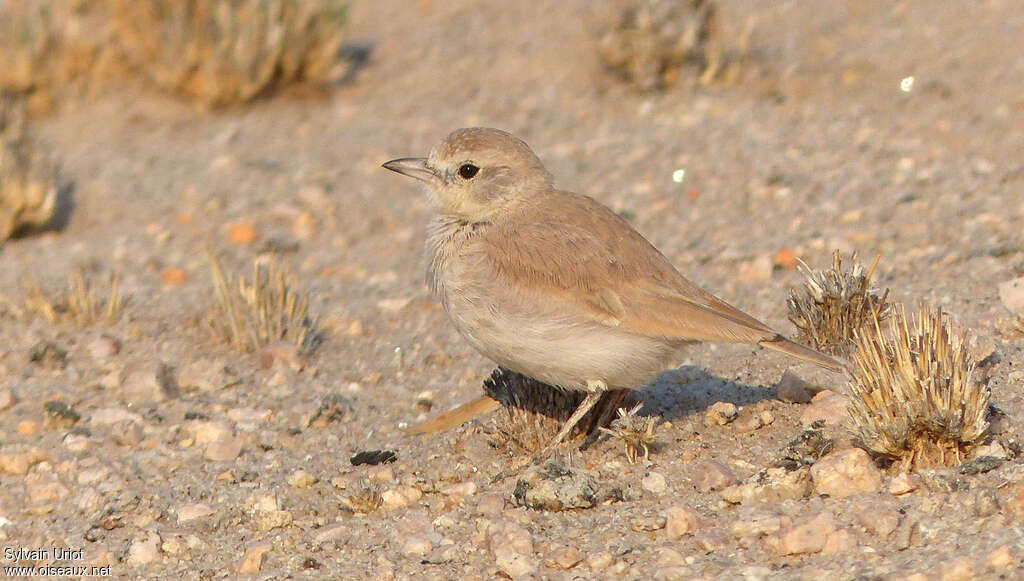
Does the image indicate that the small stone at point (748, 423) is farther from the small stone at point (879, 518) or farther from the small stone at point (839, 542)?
the small stone at point (839, 542)

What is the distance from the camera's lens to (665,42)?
29.7 ft

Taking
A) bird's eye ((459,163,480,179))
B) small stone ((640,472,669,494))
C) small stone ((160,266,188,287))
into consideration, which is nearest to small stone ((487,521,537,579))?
small stone ((640,472,669,494))

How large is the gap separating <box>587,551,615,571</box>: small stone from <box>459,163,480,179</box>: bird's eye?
1867mm

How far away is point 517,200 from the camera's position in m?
5.12

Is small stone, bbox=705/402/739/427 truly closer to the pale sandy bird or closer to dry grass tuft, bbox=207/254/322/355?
the pale sandy bird

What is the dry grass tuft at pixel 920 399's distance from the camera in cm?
409

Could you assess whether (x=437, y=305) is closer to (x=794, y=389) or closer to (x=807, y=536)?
(x=794, y=389)

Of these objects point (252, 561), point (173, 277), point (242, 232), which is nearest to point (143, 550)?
point (252, 561)

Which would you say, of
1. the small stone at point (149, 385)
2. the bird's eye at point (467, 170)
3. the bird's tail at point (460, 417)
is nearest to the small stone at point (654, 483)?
the bird's tail at point (460, 417)

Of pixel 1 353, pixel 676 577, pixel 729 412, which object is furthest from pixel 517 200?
pixel 1 353

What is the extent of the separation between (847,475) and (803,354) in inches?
19.5

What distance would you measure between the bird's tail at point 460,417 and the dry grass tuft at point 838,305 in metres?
1.43

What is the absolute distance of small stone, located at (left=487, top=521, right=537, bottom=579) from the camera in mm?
3912

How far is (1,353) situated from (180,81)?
398 cm
